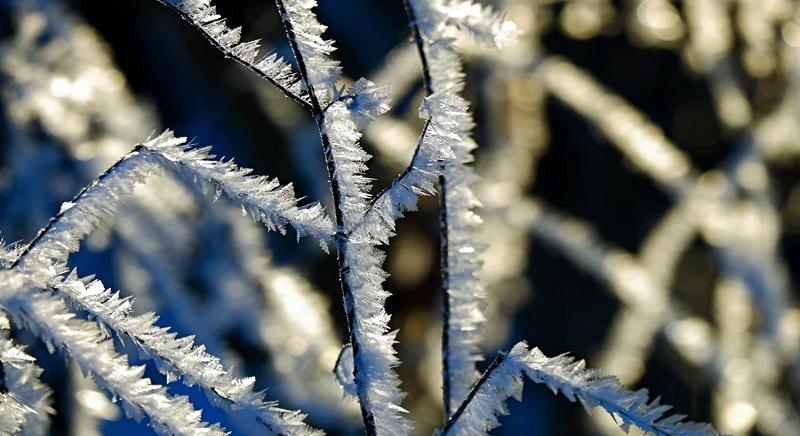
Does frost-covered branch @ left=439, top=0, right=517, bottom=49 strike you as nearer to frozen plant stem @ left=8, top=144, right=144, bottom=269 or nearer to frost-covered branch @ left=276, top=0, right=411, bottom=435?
frost-covered branch @ left=276, top=0, right=411, bottom=435

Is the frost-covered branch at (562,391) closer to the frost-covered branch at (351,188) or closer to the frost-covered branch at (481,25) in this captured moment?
the frost-covered branch at (351,188)

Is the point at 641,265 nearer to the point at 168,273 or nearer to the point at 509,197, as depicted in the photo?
the point at 509,197

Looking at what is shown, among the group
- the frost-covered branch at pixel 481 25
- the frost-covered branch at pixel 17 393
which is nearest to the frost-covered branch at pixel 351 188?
the frost-covered branch at pixel 481 25

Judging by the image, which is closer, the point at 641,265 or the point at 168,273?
the point at 168,273

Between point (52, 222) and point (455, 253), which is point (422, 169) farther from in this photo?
point (52, 222)

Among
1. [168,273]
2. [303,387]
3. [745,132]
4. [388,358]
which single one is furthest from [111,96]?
[745,132]

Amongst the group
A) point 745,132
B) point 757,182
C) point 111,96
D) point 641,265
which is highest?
point 111,96
